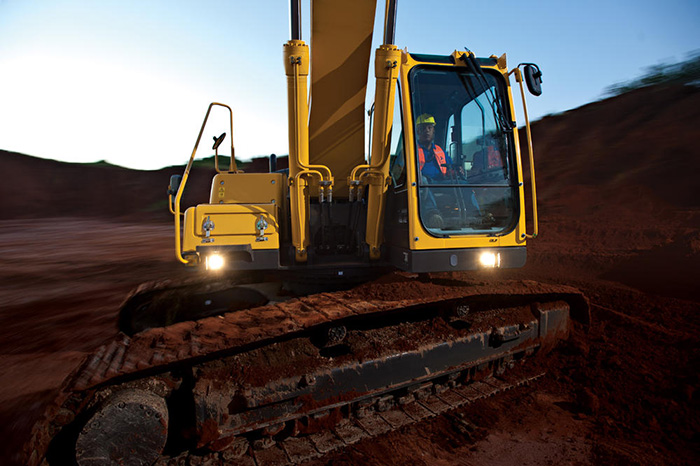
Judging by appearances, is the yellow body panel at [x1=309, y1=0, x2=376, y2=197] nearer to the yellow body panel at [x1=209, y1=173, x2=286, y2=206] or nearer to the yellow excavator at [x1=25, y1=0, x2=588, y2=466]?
the yellow excavator at [x1=25, y1=0, x2=588, y2=466]

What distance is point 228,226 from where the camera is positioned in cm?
322

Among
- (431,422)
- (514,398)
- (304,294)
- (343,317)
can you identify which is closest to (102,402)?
(343,317)

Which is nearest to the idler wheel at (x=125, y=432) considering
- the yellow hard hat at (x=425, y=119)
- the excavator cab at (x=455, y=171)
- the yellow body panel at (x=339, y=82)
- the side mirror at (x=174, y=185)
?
the side mirror at (x=174, y=185)

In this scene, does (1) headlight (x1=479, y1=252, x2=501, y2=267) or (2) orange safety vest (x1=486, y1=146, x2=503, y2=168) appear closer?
(1) headlight (x1=479, y1=252, x2=501, y2=267)

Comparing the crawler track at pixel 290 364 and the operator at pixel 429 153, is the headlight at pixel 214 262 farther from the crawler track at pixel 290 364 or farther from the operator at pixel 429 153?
the operator at pixel 429 153

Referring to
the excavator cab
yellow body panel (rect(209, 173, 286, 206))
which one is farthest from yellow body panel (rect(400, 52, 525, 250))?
yellow body panel (rect(209, 173, 286, 206))

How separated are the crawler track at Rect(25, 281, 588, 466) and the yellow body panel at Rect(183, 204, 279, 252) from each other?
2.14 feet

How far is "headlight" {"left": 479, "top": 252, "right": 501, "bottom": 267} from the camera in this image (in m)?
3.27

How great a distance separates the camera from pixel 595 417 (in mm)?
3027

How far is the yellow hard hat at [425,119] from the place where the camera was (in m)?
3.52

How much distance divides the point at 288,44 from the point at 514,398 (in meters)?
3.47

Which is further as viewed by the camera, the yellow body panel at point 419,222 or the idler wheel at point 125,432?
the yellow body panel at point 419,222

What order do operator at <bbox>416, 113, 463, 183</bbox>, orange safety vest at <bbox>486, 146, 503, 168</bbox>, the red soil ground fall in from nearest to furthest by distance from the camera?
the red soil ground, operator at <bbox>416, 113, 463, 183</bbox>, orange safety vest at <bbox>486, 146, 503, 168</bbox>

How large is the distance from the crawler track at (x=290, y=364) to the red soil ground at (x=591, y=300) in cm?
37
